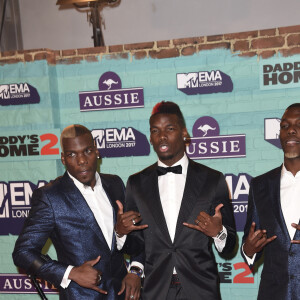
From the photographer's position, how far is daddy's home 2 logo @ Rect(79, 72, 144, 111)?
12.9ft

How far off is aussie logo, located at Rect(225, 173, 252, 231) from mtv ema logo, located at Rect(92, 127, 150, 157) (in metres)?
0.89

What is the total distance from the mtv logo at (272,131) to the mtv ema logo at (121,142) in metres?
1.17

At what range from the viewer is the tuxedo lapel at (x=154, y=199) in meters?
2.47

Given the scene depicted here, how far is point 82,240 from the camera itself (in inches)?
98.0

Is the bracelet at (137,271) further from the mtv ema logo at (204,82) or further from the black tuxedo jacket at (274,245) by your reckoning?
the mtv ema logo at (204,82)

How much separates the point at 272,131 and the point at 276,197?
1.40 metres

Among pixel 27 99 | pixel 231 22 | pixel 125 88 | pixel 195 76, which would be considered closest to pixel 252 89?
pixel 195 76

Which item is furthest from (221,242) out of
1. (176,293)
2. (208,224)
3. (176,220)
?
(176,293)

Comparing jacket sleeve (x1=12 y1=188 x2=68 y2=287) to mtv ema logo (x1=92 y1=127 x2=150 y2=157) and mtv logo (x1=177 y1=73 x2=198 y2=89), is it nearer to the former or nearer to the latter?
mtv ema logo (x1=92 y1=127 x2=150 y2=157)

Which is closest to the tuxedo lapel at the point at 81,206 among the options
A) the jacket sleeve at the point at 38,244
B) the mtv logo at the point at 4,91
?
the jacket sleeve at the point at 38,244

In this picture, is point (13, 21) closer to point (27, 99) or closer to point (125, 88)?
point (27, 99)

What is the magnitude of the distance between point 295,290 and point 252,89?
1989 mm

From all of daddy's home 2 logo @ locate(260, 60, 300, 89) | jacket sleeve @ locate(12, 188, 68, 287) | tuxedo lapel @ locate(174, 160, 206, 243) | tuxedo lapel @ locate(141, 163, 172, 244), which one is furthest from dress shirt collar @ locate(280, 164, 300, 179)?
jacket sleeve @ locate(12, 188, 68, 287)

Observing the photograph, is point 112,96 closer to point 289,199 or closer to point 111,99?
point 111,99
